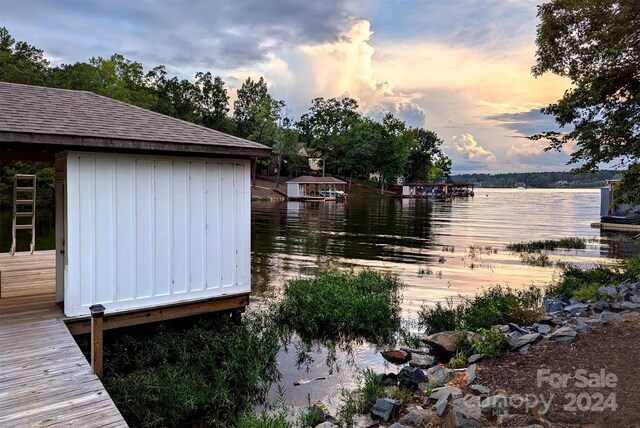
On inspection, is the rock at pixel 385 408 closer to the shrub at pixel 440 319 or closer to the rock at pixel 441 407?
A: the rock at pixel 441 407

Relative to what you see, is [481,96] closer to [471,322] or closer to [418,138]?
[471,322]

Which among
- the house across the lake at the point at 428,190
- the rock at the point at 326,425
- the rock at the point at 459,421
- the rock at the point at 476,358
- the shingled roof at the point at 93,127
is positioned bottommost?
the rock at the point at 326,425

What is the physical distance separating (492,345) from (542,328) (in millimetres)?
1252

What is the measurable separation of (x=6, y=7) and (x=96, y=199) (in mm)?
21627

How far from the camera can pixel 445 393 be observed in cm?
443

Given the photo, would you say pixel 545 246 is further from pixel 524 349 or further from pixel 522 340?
pixel 524 349

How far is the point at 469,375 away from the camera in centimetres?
489

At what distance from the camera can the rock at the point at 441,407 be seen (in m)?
4.02

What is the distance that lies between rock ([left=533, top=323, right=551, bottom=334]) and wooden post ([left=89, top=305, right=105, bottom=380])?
5.81 meters

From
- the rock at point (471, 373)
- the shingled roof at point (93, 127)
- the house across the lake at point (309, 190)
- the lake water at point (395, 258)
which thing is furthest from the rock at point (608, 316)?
the house across the lake at point (309, 190)

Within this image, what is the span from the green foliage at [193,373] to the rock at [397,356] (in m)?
1.69

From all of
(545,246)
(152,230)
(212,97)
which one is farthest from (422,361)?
(212,97)

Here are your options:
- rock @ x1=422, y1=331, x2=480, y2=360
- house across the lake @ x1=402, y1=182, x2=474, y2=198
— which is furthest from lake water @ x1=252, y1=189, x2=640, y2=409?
house across the lake @ x1=402, y1=182, x2=474, y2=198

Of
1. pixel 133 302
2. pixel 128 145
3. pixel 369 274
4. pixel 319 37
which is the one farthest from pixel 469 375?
pixel 319 37
